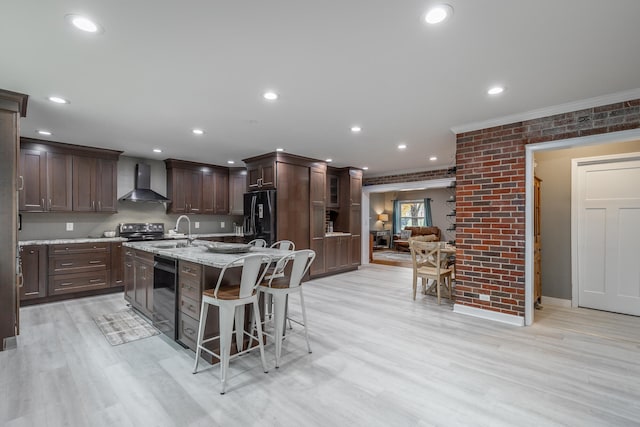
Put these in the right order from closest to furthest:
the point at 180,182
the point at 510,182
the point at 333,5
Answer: the point at 333,5, the point at 510,182, the point at 180,182

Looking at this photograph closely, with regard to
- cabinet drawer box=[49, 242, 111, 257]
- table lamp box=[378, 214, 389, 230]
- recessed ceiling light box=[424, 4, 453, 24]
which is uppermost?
recessed ceiling light box=[424, 4, 453, 24]

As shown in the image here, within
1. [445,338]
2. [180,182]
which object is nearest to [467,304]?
[445,338]

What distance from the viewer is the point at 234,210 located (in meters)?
6.89

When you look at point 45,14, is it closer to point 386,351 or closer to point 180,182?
point 386,351

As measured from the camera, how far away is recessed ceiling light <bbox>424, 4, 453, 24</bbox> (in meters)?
1.67

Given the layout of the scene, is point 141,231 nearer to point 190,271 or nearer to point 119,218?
point 119,218

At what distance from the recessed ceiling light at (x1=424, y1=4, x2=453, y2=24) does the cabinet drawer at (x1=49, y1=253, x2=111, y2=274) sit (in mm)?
5576

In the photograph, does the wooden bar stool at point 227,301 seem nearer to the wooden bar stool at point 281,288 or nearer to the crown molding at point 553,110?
the wooden bar stool at point 281,288

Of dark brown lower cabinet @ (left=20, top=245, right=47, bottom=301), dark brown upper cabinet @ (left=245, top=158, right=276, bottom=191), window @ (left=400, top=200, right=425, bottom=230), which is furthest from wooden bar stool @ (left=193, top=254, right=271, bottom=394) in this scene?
window @ (left=400, top=200, right=425, bottom=230)

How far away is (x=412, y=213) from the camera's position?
38.6ft

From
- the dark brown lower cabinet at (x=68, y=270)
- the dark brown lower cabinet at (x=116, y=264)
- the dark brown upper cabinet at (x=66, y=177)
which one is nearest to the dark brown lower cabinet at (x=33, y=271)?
the dark brown lower cabinet at (x=68, y=270)

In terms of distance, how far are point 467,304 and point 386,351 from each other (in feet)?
5.54

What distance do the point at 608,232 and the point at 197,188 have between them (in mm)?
7154

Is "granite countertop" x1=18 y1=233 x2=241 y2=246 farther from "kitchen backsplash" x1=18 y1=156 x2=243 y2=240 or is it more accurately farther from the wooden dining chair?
the wooden dining chair
